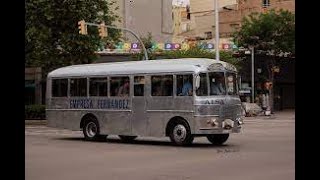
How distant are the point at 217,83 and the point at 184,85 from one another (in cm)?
106

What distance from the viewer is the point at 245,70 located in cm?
5828

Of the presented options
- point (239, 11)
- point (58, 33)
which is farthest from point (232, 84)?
point (239, 11)

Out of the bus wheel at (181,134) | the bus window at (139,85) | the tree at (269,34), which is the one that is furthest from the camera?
the tree at (269,34)

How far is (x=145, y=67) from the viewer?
20.4 meters

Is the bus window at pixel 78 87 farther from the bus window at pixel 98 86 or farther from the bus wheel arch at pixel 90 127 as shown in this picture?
the bus wheel arch at pixel 90 127

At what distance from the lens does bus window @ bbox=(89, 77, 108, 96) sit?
21703 millimetres

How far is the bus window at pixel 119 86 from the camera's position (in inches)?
824

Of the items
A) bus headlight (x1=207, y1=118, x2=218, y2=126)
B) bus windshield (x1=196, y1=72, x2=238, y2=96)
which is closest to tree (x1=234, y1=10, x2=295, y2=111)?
bus windshield (x1=196, y1=72, x2=238, y2=96)

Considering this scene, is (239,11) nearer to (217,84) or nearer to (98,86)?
(98,86)

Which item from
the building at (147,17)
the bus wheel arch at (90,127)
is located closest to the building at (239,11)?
the building at (147,17)

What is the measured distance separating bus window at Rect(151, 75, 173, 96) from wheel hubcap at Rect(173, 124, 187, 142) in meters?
1.14

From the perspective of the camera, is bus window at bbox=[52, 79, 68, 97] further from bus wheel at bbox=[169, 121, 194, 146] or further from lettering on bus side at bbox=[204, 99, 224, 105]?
lettering on bus side at bbox=[204, 99, 224, 105]
